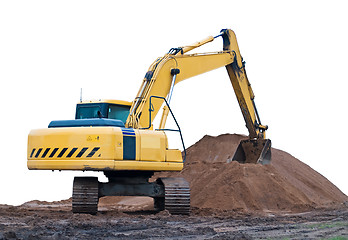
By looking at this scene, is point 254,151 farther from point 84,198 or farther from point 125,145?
point 84,198

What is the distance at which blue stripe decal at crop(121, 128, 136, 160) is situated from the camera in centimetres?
1276

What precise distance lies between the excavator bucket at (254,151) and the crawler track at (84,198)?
609 cm

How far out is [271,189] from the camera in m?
16.1

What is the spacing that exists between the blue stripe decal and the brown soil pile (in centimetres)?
334

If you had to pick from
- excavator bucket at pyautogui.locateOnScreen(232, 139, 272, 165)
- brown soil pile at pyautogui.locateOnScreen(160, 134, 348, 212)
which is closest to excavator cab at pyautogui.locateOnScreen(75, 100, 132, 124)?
brown soil pile at pyautogui.locateOnScreen(160, 134, 348, 212)

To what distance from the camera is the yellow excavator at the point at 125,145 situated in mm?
12641

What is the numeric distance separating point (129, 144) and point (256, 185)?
469 centimetres

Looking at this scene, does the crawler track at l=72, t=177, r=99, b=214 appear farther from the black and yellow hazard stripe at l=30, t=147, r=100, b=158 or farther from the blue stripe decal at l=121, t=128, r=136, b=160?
the blue stripe decal at l=121, t=128, r=136, b=160

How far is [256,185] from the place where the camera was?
16078 mm

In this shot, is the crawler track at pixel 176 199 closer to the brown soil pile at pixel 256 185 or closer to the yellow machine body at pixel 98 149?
the yellow machine body at pixel 98 149

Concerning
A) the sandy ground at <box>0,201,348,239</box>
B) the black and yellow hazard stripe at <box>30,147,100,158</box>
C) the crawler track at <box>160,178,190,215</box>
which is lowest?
the sandy ground at <box>0,201,348,239</box>

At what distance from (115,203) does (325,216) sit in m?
7.03

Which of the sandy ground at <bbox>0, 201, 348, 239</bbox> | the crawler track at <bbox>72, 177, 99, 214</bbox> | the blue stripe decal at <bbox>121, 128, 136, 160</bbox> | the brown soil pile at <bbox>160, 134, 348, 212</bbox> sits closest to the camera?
the sandy ground at <bbox>0, 201, 348, 239</bbox>

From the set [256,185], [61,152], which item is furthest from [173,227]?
[256,185]
